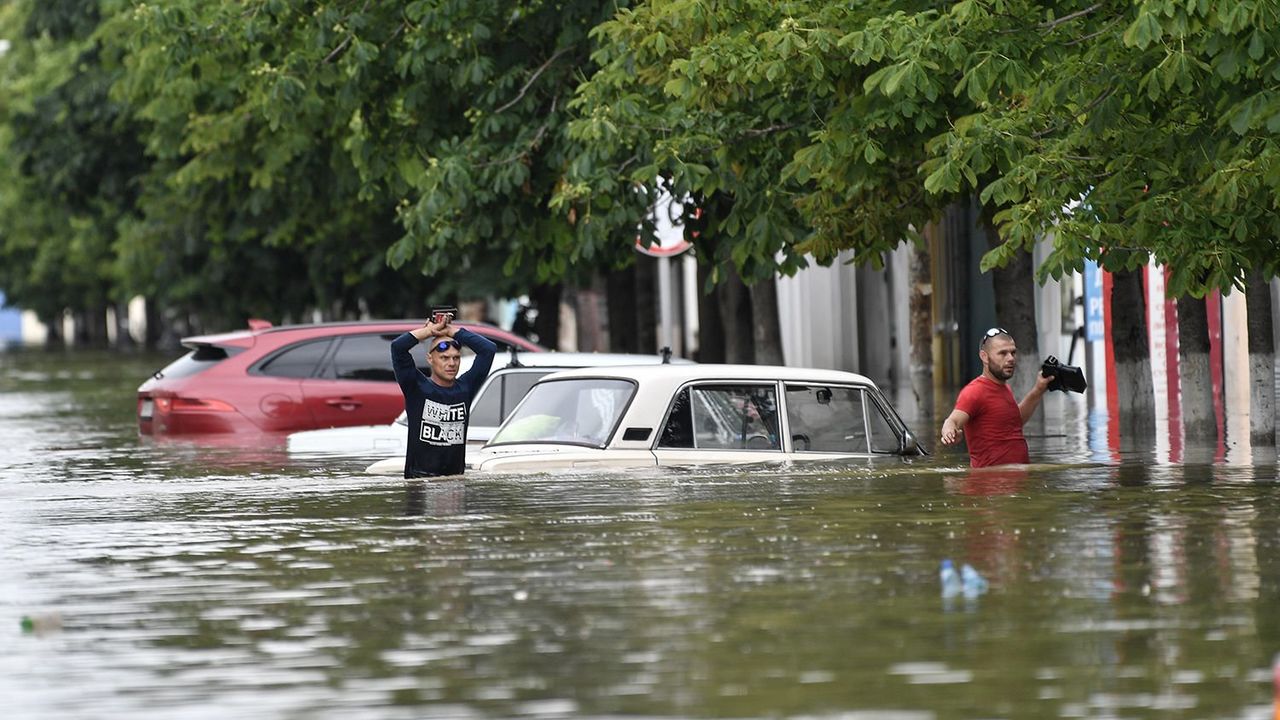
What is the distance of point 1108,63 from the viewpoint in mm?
16188

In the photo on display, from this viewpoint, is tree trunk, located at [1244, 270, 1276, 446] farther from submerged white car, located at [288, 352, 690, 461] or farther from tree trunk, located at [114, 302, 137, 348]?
tree trunk, located at [114, 302, 137, 348]

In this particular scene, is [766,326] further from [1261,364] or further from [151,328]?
[151,328]

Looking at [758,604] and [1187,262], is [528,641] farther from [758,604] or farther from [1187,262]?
[1187,262]

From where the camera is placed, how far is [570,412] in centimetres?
1549

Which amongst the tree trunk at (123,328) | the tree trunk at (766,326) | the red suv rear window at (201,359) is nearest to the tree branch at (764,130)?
the red suv rear window at (201,359)

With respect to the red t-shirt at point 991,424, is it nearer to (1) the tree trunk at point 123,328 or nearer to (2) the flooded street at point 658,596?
(2) the flooded street at point 658,596

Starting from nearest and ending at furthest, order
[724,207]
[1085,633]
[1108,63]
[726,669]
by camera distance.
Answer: [726,669] < [1085,633] < [1108,63] < [724,207]

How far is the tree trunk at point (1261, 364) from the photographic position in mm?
20266

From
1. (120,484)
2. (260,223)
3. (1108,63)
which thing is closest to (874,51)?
(1108,63)

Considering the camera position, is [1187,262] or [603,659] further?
[1187,262]

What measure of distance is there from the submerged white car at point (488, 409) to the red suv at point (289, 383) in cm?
287

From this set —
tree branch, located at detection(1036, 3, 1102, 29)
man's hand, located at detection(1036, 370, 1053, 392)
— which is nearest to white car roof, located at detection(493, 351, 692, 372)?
man's hand, located at detection(1036, 370, 1053, 392)

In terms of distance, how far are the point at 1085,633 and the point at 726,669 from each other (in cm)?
146

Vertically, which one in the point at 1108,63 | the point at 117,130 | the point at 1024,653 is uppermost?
the point at 117,130
